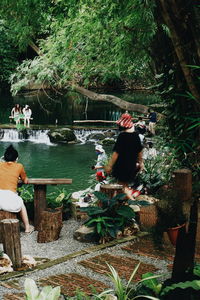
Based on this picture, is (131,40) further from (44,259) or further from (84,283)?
(84,283)

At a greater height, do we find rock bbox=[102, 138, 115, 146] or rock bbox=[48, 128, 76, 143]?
rock bbox=[48, 128, 76, 143]

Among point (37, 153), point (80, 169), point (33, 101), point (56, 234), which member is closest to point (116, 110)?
point (33, 101)

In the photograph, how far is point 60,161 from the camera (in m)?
19.3

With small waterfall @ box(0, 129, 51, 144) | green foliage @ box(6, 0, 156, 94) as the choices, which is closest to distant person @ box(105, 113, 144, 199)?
green foliage @ box(6, 0, 156, 94)

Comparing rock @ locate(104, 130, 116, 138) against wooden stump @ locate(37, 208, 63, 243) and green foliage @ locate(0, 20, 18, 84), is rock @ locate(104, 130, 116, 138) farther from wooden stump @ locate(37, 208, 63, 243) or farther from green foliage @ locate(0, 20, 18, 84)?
wooden stump @ locate(37, 208, 63, 243)

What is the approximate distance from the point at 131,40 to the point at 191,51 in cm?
517

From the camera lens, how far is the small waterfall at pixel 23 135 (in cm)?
2445

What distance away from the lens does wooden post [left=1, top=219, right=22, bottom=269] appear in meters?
5.43

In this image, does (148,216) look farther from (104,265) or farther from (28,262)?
(28,262)

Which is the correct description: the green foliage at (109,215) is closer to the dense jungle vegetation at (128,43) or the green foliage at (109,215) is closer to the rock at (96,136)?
the dense jungle vegetation at (128,43)

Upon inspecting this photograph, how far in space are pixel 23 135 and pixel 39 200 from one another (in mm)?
17302

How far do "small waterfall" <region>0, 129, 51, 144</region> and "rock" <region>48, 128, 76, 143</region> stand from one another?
2.34 feet

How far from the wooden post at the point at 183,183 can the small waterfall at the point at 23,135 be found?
21.3m

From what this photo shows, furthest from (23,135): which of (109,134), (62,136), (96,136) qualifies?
(109,134)
